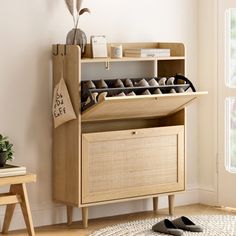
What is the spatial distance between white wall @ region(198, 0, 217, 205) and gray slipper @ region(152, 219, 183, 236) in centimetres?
113

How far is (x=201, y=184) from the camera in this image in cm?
652

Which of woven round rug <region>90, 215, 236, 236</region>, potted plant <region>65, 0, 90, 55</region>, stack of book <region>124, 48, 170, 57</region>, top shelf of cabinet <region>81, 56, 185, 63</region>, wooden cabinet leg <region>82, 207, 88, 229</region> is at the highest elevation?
potted plant <region>65, 0, 90, 55</region>

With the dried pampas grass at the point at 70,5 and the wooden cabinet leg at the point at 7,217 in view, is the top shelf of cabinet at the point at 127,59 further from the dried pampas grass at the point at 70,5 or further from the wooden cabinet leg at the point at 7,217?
the wooden cabinet leg at the point at 7,217

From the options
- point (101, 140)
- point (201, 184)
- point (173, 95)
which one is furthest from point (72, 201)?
point (201, 184)

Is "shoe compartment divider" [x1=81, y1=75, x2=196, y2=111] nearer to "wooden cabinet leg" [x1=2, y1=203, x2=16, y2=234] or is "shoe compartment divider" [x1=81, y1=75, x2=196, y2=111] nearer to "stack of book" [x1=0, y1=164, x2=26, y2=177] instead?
"stack of book" [x1=0, y1=164, x2=26, y2=177]

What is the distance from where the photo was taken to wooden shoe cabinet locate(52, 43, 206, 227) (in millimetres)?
5434

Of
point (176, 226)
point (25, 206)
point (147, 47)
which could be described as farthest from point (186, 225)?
point (147, 47)

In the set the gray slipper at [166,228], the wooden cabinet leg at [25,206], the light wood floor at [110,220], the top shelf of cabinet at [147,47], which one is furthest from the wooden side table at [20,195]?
the top shelf of cabinet at [147,47]

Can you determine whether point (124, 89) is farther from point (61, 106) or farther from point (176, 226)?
point (176, 226)

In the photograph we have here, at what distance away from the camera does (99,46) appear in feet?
18.2

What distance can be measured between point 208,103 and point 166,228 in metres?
1.49

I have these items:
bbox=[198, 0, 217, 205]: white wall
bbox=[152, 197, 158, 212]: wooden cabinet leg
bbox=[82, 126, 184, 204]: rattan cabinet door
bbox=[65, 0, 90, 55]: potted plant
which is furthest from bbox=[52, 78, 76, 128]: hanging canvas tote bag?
bbox=[198, 0, 217, 205]: white wall

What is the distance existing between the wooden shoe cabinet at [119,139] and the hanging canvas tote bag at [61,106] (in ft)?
0.13

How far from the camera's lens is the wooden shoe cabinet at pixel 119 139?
17.8ft
